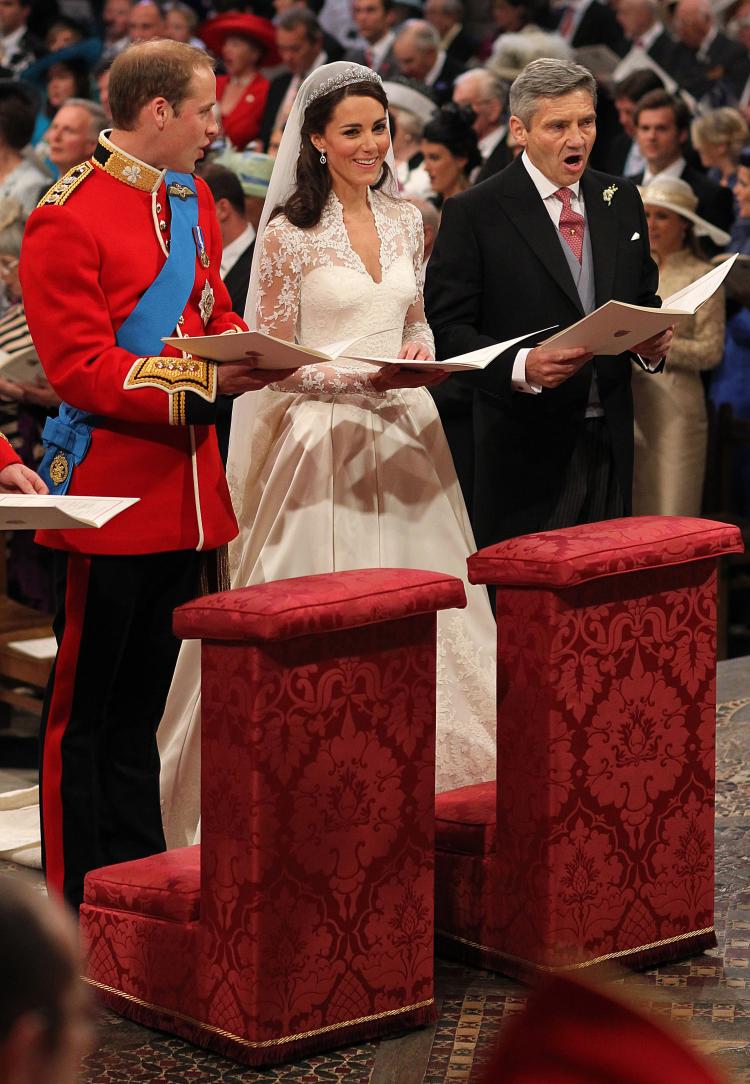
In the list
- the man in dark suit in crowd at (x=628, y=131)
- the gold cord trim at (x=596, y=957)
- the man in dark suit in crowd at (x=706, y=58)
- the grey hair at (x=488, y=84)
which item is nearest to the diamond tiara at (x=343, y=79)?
the gold cord trim at (x=596, y=957)

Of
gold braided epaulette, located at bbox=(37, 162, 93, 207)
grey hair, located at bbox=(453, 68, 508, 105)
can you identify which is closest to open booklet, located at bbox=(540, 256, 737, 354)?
gold braided epaulette, located at bbox=(37, 162, 93, 207)

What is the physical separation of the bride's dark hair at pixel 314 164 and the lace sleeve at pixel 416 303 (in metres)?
0.23

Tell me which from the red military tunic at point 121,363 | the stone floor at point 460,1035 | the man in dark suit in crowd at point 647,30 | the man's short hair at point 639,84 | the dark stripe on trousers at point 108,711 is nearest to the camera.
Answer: the stone floor at point 460,1035

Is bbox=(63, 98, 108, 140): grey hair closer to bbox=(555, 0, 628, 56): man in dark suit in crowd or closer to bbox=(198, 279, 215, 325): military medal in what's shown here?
bbox=(555, 0, 628, 56): man in dark suit in crowd

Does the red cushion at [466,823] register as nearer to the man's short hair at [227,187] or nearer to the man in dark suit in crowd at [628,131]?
the man's short hair at [227,187]

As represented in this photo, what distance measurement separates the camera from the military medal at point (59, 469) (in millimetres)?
3295

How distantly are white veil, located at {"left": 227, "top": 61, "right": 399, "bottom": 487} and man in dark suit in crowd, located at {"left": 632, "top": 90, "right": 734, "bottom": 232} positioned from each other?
282cm

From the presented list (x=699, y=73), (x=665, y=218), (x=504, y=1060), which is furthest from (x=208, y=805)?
(x=699, y=73)

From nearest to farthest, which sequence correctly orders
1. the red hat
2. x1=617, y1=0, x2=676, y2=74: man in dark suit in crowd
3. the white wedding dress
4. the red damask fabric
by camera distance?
the red damask fabric, the white wedding dress, x1=617, y1=0, x2=676, y2=74: man in dark suit in crowd, the red hat

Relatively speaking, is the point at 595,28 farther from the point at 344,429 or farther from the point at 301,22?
the point at 344,429

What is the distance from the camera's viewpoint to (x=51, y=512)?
270 centimetres

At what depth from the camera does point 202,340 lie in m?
3.04

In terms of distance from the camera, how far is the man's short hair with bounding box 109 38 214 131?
10.4ft

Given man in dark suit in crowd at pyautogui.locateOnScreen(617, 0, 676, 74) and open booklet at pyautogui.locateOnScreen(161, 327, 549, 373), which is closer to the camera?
open booklet at pyautogui.locateOnScreen(161, 327, 549, 373)
